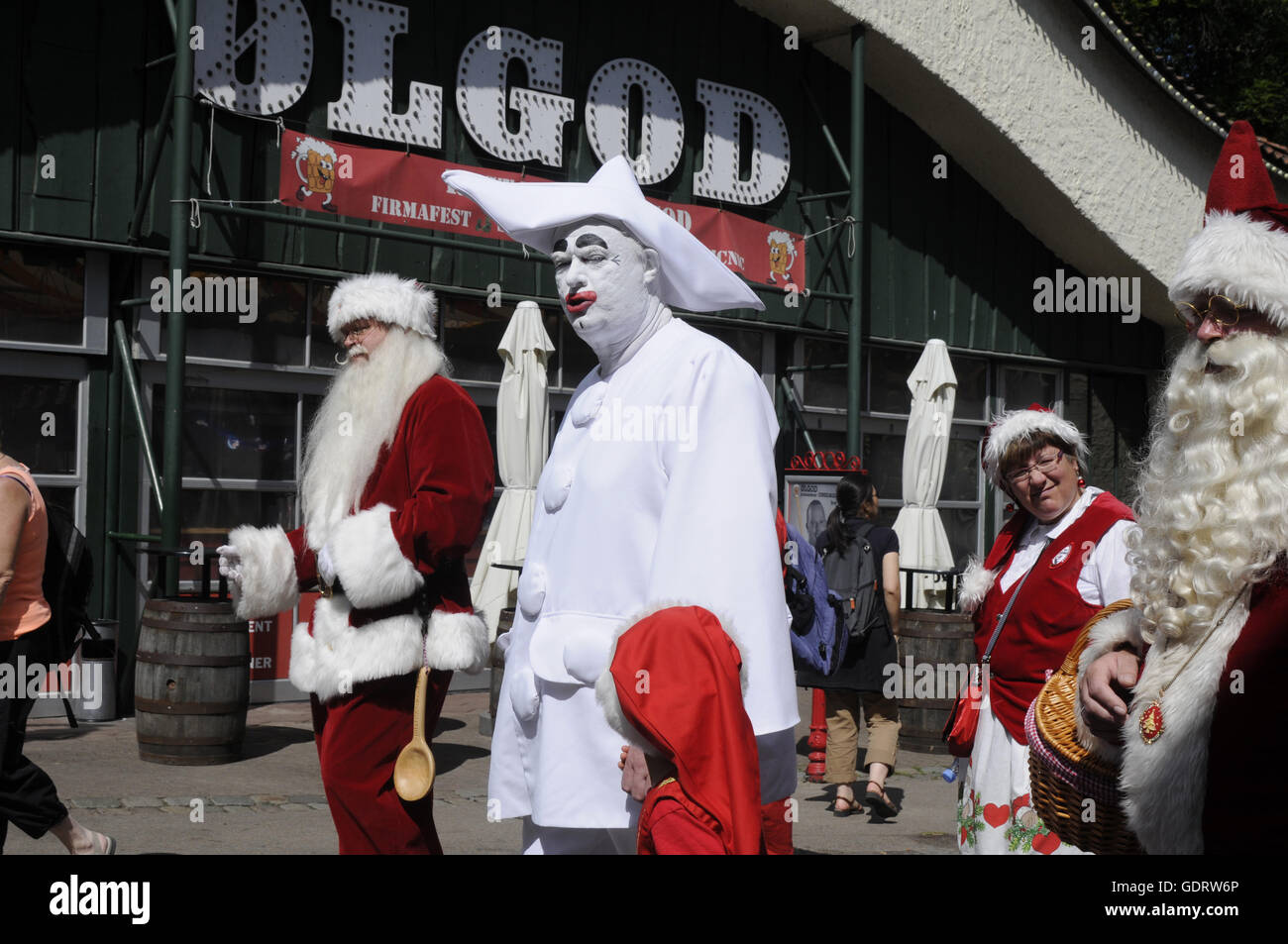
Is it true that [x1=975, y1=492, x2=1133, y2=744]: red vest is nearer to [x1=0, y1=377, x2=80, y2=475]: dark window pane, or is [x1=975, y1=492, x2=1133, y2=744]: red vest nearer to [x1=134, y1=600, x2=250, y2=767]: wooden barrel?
[x1=134, y1=600, x2=250, y2=767]: wooden barrel

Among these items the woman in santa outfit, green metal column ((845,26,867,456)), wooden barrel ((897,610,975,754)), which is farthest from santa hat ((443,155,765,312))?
green metal column ((845,26,867,456))

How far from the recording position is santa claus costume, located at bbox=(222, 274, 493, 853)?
3664mm

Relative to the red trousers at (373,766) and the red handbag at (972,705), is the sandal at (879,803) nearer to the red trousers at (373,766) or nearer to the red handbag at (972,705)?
the red handbag at (972,705)

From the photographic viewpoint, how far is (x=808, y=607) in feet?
21.5

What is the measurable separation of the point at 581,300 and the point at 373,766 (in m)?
1.59

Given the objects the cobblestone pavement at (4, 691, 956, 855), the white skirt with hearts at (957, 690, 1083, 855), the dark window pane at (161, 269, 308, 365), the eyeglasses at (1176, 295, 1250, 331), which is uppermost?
the dark window pane at (161, 269, 308, 365)

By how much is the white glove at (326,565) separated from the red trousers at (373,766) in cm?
34

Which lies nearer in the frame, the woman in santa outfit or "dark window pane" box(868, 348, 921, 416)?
the woman in santa outfit

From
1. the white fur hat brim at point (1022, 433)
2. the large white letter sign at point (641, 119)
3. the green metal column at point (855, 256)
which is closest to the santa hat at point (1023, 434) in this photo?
the white fur hat brim at point (1022, 433)

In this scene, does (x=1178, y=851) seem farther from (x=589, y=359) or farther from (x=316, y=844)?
(x=589, y=359)

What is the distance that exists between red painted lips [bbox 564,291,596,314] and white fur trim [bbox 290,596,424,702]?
1.32 m

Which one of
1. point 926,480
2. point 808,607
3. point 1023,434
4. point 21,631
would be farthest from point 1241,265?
point 926,480

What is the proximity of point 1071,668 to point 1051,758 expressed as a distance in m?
0.20
